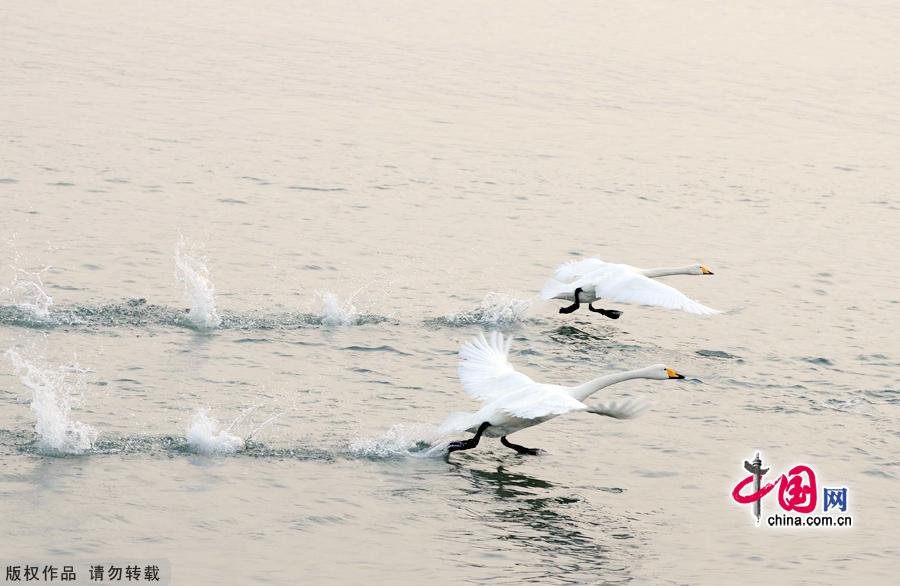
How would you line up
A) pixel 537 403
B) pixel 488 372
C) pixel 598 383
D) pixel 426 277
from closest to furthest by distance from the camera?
pixel 537 403 < pixel 598 383 < pixel 488 372 < pixel 426 277

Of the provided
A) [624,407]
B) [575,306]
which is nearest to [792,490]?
[624,407]

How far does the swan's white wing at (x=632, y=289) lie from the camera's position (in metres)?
17.0

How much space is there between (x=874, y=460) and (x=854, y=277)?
301 inches

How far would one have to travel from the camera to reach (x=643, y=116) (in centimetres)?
3106

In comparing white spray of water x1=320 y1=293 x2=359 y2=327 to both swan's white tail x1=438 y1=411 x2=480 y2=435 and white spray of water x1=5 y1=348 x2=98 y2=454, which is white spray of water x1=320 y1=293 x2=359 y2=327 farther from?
white spray of water x1=5 y1=348 x2=98 y2=454

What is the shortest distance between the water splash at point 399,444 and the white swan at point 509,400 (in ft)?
0.74

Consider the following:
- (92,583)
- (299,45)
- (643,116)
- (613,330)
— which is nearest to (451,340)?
(613,330)

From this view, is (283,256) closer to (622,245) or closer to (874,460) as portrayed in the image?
(622,245)

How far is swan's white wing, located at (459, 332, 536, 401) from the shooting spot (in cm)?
1399

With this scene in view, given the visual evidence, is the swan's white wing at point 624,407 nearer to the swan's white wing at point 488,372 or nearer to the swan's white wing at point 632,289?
the swan's white wing at point 488,372

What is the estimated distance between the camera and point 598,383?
552 inches

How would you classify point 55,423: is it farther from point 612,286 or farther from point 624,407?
point 612,286

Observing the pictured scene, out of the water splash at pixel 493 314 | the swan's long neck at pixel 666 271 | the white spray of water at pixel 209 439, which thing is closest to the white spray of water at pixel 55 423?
the white spray of water at pixel 209 439

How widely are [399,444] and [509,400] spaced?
113 centimetres
